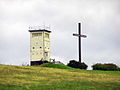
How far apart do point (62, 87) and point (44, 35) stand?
146 feet

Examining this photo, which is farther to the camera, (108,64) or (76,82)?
(108,64)

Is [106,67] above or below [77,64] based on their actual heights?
below

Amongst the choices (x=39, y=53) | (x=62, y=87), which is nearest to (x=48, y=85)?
(x=62, y=87)

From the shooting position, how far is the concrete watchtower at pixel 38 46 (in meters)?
73.8

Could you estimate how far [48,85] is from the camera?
31.2 meters

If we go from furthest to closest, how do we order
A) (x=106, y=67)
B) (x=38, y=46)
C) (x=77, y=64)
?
(x=38, y=46)
(x=77, y=64)
(x=106, y=67)

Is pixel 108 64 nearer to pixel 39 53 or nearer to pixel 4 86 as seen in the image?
pixel 39 53

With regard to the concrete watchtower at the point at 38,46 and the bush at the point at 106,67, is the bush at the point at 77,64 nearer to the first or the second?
the bush at the point at 106,67

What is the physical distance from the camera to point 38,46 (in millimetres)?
74250

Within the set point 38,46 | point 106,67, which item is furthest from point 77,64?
point 38,46

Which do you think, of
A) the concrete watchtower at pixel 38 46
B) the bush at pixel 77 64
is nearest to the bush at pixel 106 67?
the bush at pixel 77 64

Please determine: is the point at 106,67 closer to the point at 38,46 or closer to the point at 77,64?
the point at 77,64

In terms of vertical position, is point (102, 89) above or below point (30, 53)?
below

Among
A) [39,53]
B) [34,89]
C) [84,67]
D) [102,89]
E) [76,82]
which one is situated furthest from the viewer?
[39,53]
